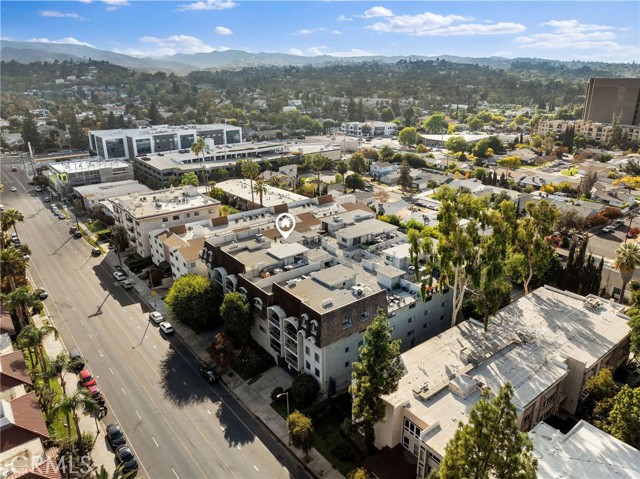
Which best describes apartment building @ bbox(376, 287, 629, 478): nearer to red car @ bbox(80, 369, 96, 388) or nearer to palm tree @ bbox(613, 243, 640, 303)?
palm tree @ bbox(613, 243, 640, 303)

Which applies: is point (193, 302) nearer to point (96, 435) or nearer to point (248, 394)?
point (248, 394)

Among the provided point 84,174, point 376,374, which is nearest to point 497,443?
point 376,374

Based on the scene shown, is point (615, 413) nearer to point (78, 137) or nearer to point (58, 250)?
point (58, 250)

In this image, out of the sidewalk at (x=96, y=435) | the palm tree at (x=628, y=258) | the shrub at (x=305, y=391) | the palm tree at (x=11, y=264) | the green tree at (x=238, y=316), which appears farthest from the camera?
the palm tree at (x=628, y=258)

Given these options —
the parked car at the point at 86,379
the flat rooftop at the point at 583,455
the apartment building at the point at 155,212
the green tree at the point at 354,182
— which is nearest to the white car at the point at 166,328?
the parked car at the point at 86,379

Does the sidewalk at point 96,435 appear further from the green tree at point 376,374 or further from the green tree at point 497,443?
the green tree at point 497,443

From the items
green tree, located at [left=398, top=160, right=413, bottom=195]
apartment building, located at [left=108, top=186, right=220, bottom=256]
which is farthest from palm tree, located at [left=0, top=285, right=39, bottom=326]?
green tree, located at [left=398, top=160, right=413, bottom=195]

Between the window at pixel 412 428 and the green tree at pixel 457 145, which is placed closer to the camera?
the window at pixel 412 428
